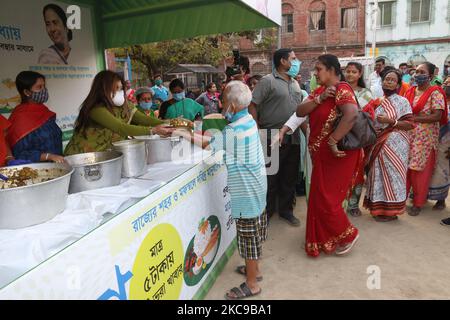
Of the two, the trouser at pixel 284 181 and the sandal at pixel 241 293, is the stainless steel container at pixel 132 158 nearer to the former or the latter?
the sandal at pixel 241 293

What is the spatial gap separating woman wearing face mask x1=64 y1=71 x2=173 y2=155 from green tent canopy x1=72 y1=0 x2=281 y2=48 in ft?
5.97

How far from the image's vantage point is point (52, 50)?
3697 mm

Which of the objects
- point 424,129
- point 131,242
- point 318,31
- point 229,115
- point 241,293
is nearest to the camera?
point 131,242

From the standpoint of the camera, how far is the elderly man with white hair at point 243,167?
2234 mm

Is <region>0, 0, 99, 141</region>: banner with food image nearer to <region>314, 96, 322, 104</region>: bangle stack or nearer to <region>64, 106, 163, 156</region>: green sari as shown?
<region>64, 106, 163, 156</region>: green sari

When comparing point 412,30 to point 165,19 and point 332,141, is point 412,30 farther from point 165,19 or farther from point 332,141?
point 332,141

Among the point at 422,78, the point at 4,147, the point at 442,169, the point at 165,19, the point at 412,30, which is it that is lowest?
the point at 442,169

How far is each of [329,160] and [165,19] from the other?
267 cm

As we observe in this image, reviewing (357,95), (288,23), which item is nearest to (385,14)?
(288,23)

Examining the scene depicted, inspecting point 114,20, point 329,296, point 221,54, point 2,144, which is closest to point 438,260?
point 329,296

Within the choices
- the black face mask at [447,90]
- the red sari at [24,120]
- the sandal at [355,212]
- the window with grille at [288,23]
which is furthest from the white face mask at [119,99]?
the window with grille at [288,23]

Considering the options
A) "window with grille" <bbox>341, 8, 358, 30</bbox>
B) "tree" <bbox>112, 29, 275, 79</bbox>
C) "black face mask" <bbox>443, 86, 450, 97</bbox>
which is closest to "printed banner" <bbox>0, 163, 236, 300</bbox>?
"black face mask" <bbox>443, 86, 450, 97</bbox>

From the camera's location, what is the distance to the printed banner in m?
1.24
